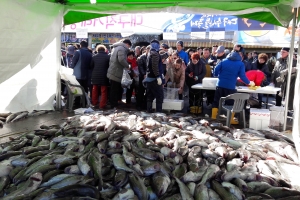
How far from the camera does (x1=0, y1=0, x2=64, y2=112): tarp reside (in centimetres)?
666

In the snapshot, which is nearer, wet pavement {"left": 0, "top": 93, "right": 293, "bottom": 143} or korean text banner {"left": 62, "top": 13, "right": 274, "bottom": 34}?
wet pavement {"left": 0, "top": 93, "right": 293, "bottom": 143}

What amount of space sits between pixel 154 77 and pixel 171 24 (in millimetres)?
4487

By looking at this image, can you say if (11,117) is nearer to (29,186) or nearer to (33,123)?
(33,123)

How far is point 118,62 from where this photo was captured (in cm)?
895

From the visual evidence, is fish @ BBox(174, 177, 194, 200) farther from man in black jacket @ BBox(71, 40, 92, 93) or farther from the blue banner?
the blue banner

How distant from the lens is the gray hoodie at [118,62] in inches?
347

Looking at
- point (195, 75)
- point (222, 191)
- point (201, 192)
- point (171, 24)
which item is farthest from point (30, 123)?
point (171, 24)

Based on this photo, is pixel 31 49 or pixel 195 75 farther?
pixel 195 75

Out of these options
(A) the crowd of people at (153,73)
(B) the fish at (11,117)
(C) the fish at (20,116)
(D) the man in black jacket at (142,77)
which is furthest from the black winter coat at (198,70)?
(B) the fish at (11,117)

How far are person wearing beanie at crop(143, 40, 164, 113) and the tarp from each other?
2853mm

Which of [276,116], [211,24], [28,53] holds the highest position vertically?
[211,24]

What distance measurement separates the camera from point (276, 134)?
19.7 ft

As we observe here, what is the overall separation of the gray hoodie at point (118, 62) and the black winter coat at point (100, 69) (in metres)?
0.30

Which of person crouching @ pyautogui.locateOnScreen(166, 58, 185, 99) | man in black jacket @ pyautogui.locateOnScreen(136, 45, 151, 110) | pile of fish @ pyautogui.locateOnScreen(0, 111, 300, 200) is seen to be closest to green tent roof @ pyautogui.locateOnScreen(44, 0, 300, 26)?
man in black jacket @ pyautogui.locateOnScreen(136, 45, 151, 110)
